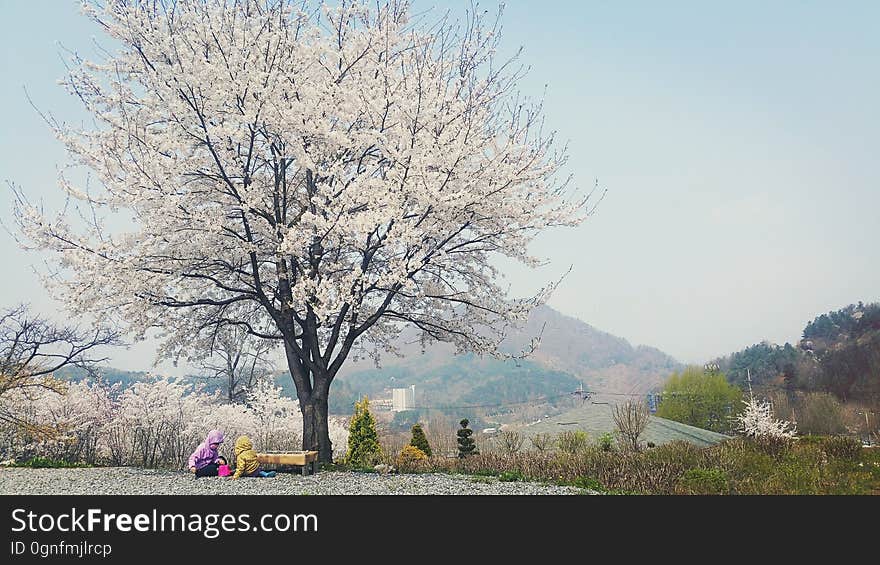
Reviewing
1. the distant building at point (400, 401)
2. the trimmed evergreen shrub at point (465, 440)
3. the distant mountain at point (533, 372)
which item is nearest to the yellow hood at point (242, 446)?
the trimmed evergreen shrub at point (465, 440)

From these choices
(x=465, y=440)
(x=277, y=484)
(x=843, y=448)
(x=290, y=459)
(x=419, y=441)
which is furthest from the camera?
(x=465, y=440)

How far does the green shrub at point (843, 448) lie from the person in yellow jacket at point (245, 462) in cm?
1157

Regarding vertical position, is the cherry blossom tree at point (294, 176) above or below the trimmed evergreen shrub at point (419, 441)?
above

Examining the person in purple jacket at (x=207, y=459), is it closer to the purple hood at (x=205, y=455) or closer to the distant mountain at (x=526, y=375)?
the purple hood at (x=205, y=455)

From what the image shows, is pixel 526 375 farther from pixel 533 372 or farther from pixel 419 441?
pixel 419 441

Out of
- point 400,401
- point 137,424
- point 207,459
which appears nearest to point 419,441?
point 207,459

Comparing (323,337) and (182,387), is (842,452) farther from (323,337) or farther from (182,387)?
(182,387)

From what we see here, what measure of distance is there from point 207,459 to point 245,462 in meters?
0.61

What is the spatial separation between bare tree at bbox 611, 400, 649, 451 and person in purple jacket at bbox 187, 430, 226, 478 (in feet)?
28.4

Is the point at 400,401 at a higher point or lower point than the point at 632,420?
higher

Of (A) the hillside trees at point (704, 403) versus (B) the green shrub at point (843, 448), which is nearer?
(B) the green shrub at point (843, 448)

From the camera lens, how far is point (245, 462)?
961 cm

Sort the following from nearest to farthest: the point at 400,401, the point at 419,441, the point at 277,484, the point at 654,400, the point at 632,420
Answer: the point at 277,484 < the point at 419,441 < the point at 632,420 < the point at 654,400 < the point at 400,401

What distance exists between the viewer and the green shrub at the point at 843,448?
44.5 ft
